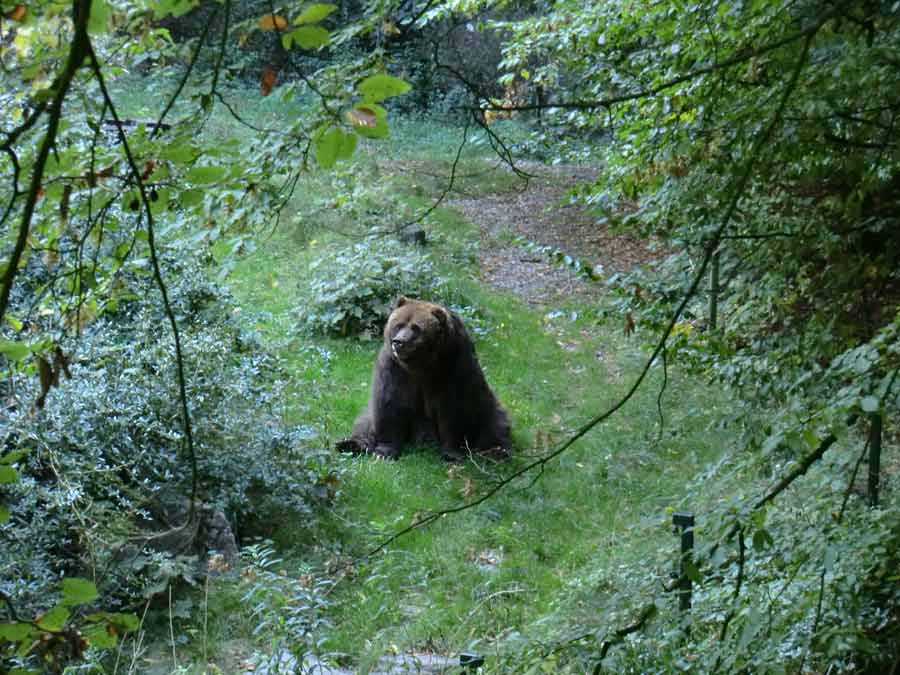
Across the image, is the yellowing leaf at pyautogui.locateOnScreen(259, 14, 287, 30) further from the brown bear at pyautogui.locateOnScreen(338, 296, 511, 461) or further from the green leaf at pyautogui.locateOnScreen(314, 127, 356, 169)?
the brown bear at pyautogui.locateOnScreen(338, 296, 511, 461)

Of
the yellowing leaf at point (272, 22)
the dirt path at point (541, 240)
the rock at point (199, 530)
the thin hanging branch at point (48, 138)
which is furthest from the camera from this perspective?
the dirt path at point (541, 240)

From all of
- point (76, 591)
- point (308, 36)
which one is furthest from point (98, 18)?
point (76, 591)

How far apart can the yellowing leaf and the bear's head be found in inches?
219

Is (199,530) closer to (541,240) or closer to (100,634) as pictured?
(100,634)

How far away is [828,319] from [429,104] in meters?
23.7

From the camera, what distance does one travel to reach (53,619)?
2096mm

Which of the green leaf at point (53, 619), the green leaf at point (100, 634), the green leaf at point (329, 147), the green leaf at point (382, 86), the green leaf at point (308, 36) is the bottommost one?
the green leaf at point (100, 634)

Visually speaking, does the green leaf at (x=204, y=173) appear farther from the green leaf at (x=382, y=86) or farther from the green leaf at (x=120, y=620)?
the green leaf at (x=120, y=620)

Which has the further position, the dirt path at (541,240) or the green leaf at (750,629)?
the dirt path at (541,240)

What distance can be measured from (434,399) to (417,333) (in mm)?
734

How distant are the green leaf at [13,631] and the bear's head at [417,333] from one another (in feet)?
20.6

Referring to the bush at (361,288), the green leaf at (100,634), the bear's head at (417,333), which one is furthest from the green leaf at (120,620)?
the bush at (361,288)

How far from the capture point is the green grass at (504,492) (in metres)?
5.98

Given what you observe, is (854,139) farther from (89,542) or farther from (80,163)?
(89,542)
